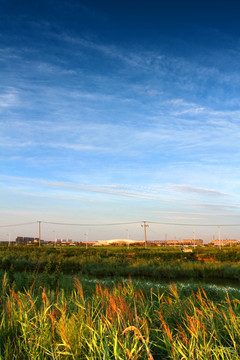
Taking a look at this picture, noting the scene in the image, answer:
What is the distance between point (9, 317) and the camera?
16.2 feet

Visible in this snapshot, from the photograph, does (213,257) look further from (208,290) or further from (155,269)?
(208,290)

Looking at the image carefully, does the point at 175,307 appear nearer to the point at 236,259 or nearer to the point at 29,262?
the point at 29,262

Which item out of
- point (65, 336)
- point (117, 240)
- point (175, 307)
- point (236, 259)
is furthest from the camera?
point (117, 240)

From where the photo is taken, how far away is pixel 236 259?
106 feet

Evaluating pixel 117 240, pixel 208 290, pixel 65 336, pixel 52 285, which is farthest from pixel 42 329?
pixel 117 240

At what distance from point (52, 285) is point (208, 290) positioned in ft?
16.5

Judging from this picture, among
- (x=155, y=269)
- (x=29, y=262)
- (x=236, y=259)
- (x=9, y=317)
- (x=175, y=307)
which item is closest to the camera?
(x=9, y=317)

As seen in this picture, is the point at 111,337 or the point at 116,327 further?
the point at 116,327

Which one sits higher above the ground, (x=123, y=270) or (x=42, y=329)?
(x=42, y=329)

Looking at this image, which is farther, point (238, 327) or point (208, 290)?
point (208, 290)

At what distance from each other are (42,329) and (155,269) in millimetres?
19058

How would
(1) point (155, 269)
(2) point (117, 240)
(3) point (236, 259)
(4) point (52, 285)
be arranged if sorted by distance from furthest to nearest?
(2) point (117, 240) < (3) point (236, 259) < (1) point (155, 269) < (4) point (52, 285)

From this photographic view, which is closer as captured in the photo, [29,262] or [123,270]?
[123,270]

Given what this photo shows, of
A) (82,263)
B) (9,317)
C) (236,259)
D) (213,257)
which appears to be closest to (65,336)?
(9,317)
